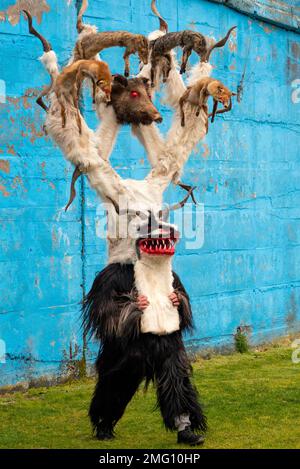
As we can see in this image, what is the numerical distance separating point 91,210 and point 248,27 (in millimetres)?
2755

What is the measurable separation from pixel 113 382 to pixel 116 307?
46 cm

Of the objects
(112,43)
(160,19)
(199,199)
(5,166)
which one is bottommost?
(199,199)

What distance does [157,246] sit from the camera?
5211mm

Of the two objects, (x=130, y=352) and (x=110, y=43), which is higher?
(x=110, y=43)

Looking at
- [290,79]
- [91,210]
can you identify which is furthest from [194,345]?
[290,79]

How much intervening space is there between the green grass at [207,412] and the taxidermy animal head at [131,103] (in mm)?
1614

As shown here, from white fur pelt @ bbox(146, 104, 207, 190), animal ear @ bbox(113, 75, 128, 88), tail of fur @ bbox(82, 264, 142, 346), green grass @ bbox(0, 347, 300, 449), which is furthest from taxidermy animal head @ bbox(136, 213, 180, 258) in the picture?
green grass @ bbox(0, 347, 300, 449)

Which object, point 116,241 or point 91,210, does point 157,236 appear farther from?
point 91,210

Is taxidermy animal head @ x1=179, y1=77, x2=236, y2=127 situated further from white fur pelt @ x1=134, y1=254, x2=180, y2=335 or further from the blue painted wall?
the blue painted wall

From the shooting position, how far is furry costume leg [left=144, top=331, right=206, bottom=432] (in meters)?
5.23

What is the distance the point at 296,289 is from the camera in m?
9.76

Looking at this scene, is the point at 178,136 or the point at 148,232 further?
the point at 178,136

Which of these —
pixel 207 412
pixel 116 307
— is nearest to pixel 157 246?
pixel 116 307

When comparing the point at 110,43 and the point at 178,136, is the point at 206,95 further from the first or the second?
the point at 110,43
